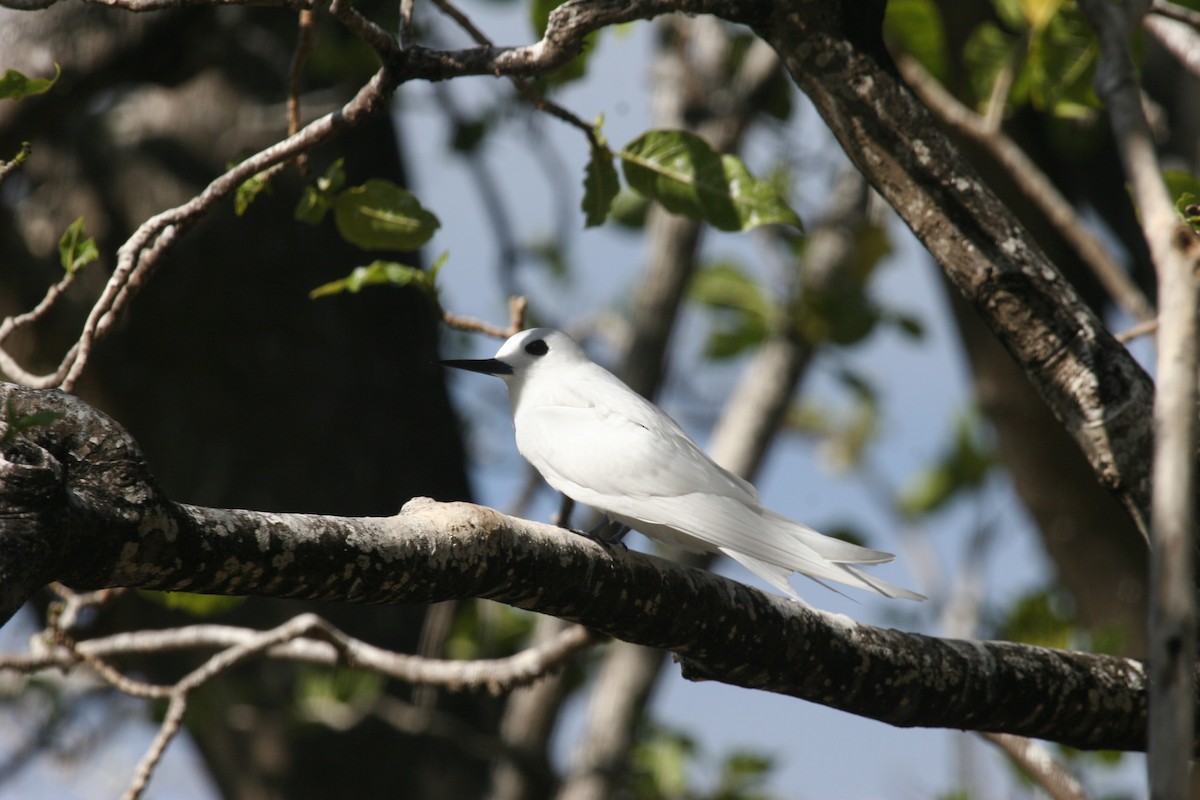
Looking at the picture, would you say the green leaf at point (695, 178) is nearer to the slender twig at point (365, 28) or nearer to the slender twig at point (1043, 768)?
the slender twig at point (365, 28)

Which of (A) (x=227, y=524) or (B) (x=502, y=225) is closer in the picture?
(A) (x=227, y=524)

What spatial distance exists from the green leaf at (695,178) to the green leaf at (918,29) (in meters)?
1.10

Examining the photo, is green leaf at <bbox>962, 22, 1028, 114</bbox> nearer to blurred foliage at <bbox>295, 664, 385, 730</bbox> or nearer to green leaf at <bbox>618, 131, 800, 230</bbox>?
green leaf at <bbox>618, 131, 800, 230</bbox>

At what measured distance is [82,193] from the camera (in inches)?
180

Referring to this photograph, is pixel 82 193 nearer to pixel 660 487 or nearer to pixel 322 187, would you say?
pixel 322 187

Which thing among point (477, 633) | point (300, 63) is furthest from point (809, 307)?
point (300, 63)

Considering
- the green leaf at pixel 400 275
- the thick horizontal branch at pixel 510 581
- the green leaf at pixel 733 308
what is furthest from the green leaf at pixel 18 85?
the green leaf at pixel 733 308

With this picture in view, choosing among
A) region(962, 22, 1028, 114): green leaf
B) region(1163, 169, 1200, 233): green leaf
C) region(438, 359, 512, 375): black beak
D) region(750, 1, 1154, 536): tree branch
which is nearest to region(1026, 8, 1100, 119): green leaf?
region(962, 22, 1028, 114): green leaf

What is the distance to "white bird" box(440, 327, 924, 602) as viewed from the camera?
229 cm

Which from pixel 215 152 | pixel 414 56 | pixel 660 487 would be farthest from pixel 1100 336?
pixel 215 152

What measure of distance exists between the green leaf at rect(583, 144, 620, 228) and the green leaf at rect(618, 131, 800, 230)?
44 mm

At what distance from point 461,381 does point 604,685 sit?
196 cm

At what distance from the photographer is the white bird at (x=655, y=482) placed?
7.53 ft

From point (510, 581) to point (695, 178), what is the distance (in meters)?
1.20
